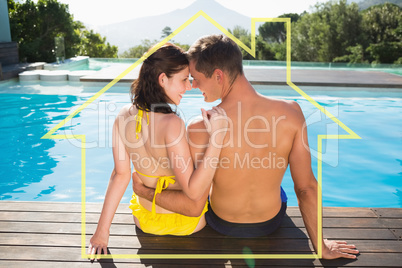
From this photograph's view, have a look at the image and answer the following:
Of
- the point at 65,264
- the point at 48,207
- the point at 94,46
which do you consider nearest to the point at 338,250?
the point at 65,264

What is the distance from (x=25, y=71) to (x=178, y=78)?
1047 cm

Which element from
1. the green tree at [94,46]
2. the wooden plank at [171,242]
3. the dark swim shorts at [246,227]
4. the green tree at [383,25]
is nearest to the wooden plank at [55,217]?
the wooden plank at [171,242]

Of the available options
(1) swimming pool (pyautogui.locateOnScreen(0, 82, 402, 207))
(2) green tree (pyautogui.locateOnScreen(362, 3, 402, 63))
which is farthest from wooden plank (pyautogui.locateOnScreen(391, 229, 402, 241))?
(2) green tree (pyautogui.locateOnScreen(362, 3, 402, 63))

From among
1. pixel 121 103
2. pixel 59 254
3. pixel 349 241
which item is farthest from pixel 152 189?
pixel 121 103

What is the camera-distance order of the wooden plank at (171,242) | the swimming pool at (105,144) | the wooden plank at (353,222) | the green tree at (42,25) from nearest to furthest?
the wooden plank at (171,242)
the wooden plank at (353,222)
the swimming pool at (105,144)
the green tree at (42,25)

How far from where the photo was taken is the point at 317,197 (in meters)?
2.14

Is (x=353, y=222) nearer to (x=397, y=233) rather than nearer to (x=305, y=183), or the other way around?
(x=397, y=233)

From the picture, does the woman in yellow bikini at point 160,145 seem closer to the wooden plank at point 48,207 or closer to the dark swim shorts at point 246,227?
the dark swim shorts at point 246,227

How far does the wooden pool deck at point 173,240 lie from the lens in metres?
2.13

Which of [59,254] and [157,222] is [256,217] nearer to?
[157,222]

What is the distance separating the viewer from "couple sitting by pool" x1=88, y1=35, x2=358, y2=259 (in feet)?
6.51

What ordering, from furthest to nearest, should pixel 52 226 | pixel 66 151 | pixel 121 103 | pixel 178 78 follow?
pixel 121 103 < pixel 66 151 < pixel 52 226 < pixel 178 78

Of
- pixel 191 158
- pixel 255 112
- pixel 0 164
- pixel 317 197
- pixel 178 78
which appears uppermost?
pixel 178 78

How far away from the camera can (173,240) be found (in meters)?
2.34
